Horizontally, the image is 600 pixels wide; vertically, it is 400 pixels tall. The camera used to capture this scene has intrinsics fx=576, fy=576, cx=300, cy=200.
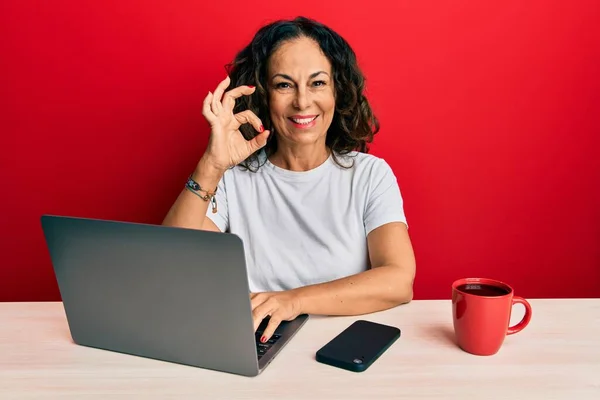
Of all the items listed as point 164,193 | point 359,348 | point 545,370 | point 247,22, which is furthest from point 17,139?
point 545,370

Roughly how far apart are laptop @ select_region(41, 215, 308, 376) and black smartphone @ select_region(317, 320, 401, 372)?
9 centimetres

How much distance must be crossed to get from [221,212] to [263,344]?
30.4 inches

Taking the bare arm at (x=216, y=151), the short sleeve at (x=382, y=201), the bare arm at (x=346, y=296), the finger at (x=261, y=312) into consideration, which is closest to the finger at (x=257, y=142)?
the bare arm at (x=216, y=151)

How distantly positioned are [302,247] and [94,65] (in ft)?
3.29

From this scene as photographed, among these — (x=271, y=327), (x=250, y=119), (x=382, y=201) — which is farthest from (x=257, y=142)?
(x=271, y=327)

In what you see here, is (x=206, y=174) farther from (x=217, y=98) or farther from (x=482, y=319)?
(x=482, y=319)

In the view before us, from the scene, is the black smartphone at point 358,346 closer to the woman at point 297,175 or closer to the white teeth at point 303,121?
the woman at point 297,175

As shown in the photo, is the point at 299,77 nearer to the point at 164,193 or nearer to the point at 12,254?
the point at 164,193

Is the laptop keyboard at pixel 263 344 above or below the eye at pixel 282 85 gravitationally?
below

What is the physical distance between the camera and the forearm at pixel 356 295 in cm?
119

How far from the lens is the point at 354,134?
6.14 feet

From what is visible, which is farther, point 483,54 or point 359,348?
point 483,54

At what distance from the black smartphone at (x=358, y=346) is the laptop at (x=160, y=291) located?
94 mm

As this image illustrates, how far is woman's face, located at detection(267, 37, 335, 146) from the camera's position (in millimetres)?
1691
